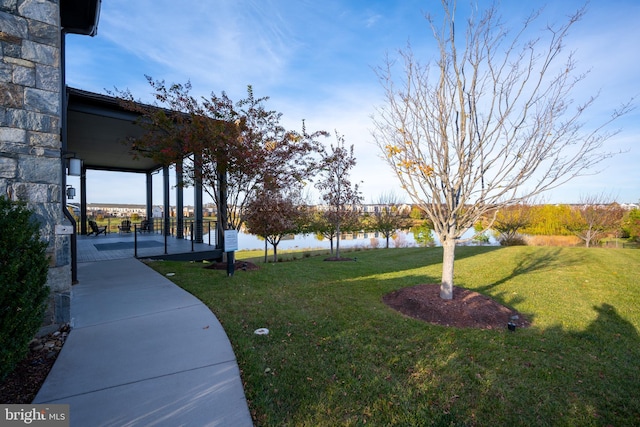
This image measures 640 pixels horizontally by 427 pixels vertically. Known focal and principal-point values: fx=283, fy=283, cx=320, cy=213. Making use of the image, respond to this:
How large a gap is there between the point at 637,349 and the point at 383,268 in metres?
5.11

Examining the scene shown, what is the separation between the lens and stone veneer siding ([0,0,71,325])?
9.09ft

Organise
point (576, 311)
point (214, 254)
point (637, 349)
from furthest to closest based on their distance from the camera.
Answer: point (214, 254), point (576, 311), point (637, 349)

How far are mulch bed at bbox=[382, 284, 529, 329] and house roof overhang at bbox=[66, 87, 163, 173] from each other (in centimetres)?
542

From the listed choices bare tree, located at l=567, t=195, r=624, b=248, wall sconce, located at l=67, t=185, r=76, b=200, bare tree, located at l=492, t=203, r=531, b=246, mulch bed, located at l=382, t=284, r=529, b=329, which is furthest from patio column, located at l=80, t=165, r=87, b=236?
bare tree, located at l=567, t=195, r=624, b=248

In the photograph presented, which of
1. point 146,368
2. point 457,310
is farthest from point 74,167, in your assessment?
point 457,310

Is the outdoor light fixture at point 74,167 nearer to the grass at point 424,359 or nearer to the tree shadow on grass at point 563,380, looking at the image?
the grass at point 424,359

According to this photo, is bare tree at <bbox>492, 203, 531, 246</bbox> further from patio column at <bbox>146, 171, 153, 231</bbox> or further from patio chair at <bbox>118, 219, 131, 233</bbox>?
patio chair at <bbox>118, 219, 131, 233</bbox>

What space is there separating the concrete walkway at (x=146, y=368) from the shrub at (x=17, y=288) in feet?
1.46

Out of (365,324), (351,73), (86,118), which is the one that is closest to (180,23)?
(86,118)

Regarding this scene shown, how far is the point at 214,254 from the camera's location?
8859 millimetres

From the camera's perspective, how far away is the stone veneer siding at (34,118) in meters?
2.77

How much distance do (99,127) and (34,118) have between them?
6.73 metres

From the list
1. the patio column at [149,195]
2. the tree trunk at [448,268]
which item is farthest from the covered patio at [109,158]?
the tree trunk at [448,268]

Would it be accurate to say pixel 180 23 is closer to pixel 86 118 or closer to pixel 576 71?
pixel 86 118
